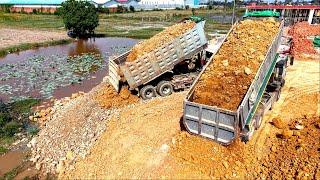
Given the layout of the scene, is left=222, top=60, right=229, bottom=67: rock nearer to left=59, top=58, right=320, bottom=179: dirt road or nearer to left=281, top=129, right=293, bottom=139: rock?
left=59, top=58, right=320, bottom=179: dirt road

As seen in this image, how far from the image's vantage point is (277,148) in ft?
33.6

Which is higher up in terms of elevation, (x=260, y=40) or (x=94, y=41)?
(x=260, y=40)

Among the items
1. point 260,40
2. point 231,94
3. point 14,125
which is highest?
point 260,40

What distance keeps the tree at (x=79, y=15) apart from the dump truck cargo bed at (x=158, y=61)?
29426mm

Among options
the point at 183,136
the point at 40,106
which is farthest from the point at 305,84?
the point at 40,106

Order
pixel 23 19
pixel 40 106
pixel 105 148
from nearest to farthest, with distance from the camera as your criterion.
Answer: pixel 105 148
pixel 40 106
pixel 23 19

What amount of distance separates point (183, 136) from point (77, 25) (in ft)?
119

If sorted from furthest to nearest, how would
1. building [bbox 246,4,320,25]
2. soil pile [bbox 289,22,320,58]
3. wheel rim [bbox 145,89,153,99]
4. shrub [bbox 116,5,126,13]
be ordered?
shrub [bbox 116,5,126,13], building [bbox 246,4,320,25], soil pile [bbox 289,22,320,58], wheel rim [bbox 145,89,153,99]

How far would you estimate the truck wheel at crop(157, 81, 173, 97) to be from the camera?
49.8 feet

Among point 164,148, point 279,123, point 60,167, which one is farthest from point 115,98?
point 279,123

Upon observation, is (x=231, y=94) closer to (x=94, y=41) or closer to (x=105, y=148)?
(x=105, y=148)

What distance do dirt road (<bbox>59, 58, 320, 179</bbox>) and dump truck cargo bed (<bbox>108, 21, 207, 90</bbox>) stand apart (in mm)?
1986

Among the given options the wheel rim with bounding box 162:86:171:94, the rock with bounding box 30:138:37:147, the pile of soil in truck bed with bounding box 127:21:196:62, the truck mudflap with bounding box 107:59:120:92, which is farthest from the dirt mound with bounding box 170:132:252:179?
the rock with bounding box 30:138:37:147

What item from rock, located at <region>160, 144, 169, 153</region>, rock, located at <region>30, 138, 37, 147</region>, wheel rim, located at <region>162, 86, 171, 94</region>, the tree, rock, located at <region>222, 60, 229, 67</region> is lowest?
rock, located at <region>30, 138, 37, 147</region>
